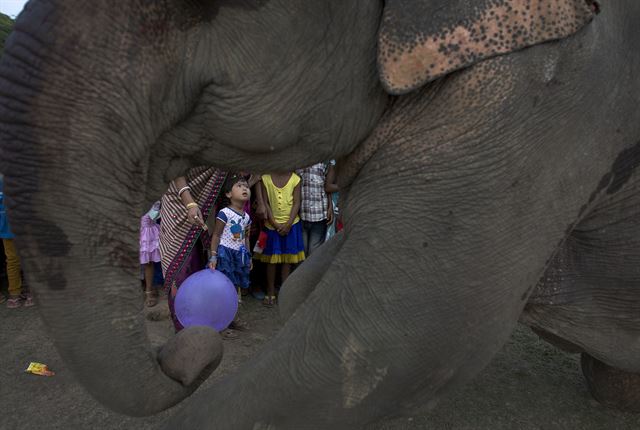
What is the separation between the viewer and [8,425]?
8.87 feet

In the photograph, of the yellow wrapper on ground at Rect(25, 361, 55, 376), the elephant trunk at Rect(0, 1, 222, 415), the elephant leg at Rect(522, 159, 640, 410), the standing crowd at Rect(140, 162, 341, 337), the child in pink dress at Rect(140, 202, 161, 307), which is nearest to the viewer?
the elephant trunk at Rect(0, 1, 222, 415)

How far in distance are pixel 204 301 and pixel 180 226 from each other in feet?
3.20

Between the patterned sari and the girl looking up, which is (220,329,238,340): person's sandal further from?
the girl looking up

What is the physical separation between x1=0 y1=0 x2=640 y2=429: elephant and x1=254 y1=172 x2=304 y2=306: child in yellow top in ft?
10.6

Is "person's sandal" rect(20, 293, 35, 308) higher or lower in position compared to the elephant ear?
lower

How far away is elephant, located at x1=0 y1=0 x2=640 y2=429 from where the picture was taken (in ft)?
3.59

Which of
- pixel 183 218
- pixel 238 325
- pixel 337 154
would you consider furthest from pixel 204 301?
pixel 337 154

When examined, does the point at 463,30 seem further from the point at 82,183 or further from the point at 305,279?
the point at 305,279

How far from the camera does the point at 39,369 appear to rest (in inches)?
126

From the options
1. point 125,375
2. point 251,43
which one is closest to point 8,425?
point 125,375

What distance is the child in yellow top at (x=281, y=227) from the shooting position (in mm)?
4691

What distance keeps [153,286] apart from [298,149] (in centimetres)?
361

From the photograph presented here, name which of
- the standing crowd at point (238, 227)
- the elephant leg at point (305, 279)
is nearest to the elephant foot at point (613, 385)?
the elephant leg at point (305, 279)

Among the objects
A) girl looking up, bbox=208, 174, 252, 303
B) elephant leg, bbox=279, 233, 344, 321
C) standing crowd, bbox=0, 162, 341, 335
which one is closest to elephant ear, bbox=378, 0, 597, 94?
elephant leg, bbox=279, 233, 344, 321
